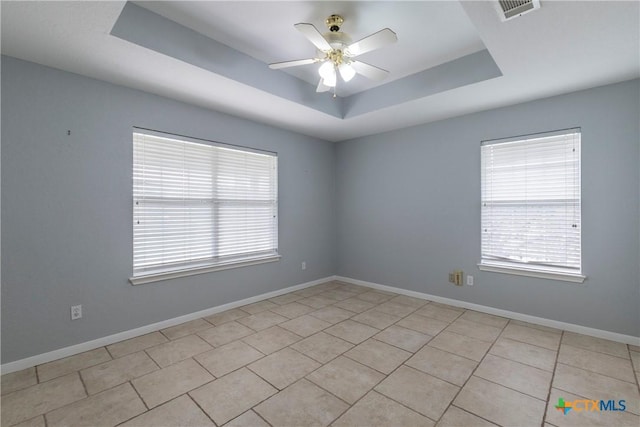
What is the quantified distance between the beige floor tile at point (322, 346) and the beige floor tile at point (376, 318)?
1.81ft

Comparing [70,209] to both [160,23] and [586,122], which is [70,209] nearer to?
[160,23]

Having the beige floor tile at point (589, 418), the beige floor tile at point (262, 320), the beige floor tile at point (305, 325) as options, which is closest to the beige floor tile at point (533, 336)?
the beige floor tile at point (589, 418)

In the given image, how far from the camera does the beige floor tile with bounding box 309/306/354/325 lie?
337 cm

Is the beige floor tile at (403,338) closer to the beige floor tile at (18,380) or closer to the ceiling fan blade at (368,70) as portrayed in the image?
the ceiling fan blade at (368,70)

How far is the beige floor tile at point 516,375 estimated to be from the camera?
2.07 metres

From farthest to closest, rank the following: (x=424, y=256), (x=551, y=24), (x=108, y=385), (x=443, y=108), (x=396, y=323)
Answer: (x=424, y=256) → (x=443, y=108) → (x=396, y=323) → (x=108, y=385) → (x=551, y=24)

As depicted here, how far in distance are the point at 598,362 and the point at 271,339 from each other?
2.79m

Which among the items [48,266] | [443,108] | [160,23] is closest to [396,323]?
[443,108]

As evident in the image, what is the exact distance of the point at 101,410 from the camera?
1.86 metres

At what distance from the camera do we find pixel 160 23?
2266 millimetres

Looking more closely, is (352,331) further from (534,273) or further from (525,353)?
(534,273)

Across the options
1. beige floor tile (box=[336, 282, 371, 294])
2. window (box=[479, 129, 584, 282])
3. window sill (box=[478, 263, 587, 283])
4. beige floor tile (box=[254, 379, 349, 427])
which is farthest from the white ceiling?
beige floor tile (box=[336, 282, 371, 294])

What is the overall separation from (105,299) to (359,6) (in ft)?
10.9

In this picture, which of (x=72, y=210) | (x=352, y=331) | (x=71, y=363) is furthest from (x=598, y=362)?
(x=72, y=210)
